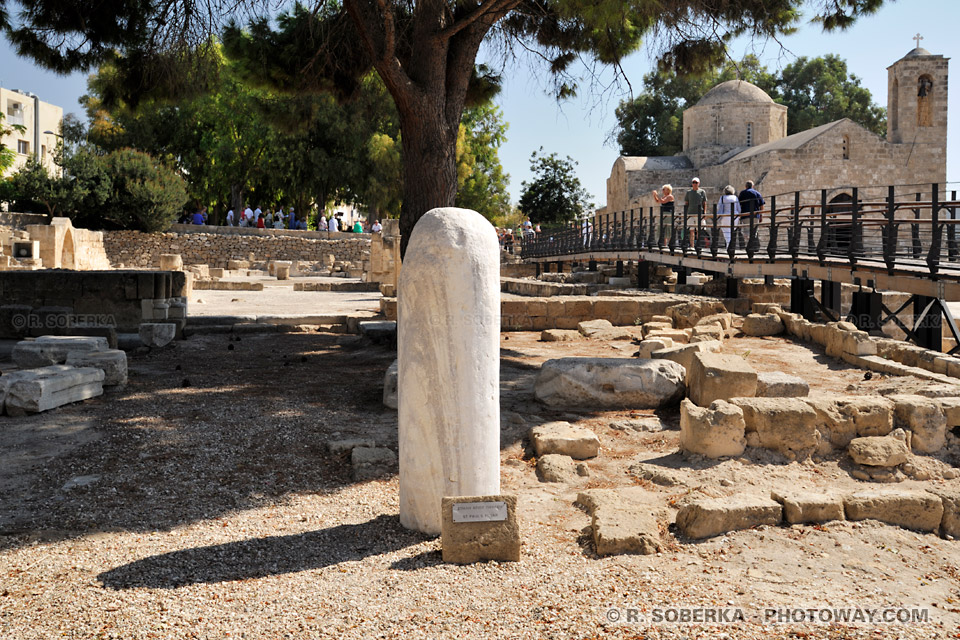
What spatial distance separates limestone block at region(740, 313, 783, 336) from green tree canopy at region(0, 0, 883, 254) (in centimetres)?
360

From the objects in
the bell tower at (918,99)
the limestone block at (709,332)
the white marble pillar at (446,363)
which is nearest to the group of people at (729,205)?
the limestone block at (709,332)

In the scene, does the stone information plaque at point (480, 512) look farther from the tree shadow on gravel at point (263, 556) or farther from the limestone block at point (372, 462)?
the limestone block at point (372, 462)

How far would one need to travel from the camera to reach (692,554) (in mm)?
3748

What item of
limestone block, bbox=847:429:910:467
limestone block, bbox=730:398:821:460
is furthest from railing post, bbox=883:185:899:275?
limestone block, bbox=730:398:821:460

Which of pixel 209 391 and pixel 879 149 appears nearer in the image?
pixel 209 391

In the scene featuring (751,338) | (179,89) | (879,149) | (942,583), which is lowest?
(942,583)

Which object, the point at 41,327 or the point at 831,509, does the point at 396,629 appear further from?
the point at 41,327

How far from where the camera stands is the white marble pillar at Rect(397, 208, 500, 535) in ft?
12.1

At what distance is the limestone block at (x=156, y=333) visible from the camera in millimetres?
10211

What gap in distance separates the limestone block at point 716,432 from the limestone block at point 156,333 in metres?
7.56

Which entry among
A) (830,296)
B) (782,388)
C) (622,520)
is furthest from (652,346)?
(622,520)

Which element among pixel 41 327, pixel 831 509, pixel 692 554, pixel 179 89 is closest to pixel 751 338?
pixel 831 509

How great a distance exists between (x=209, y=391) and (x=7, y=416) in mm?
1666

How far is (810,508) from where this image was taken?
164 inches
